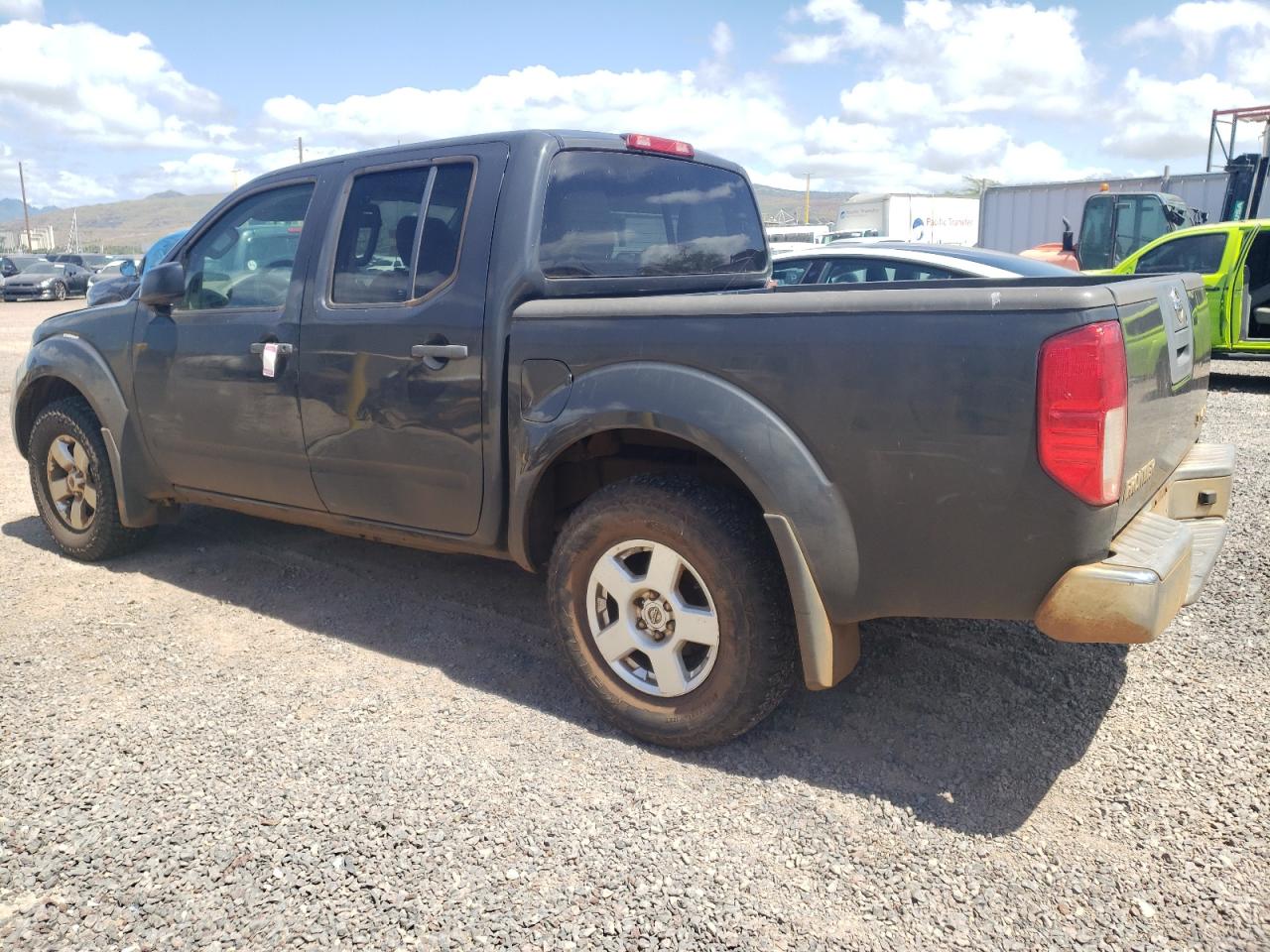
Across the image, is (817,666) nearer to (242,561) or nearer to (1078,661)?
(1078,661)

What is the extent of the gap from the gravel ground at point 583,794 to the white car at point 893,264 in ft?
11.9

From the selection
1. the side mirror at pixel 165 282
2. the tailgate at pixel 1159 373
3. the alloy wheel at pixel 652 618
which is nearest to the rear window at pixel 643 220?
the alloy wheel at pixel 652 618

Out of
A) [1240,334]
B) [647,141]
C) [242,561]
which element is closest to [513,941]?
[647,141]

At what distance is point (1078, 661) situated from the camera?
12.5 feet

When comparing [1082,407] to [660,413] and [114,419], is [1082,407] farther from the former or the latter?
[114,419]

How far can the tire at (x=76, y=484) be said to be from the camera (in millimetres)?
5098

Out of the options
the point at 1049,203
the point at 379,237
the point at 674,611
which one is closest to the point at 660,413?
the point at 674,611

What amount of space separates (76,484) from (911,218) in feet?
113

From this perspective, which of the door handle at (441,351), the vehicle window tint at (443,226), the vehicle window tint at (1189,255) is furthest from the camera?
the vehicle window tint at (1189,255)

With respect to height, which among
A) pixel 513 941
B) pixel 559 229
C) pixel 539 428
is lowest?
pixel 513 941

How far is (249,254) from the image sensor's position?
4430 millimetres

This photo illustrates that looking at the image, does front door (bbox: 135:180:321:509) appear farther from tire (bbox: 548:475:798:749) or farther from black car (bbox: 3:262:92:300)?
black car (bbox: 3:262:92:300)

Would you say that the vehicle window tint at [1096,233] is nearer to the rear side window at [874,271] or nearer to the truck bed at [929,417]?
the rear side window at [874,271]

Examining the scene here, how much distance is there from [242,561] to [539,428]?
2.66 metres
